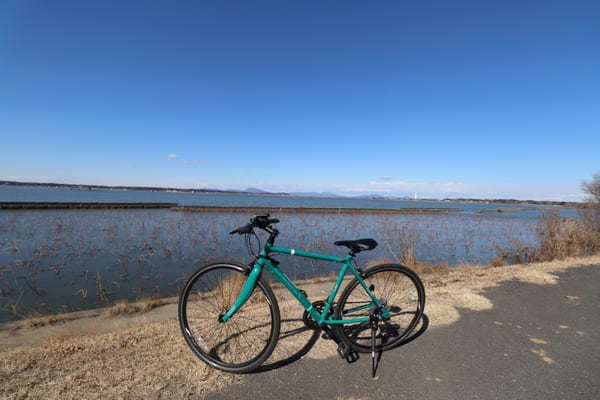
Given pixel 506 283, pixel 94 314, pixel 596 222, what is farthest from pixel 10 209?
pixel 596 222

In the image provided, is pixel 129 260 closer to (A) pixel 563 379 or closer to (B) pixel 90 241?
(B) pixel 90 241

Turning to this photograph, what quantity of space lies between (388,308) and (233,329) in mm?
2237

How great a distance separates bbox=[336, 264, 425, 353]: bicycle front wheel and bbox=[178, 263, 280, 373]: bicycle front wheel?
981 millimetres

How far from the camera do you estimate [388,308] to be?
3521 millimetres

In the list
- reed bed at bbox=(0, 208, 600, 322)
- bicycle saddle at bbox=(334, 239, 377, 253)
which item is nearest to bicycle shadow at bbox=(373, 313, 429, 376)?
bicycle saddle at bbox=(334, 239, 377, 253)

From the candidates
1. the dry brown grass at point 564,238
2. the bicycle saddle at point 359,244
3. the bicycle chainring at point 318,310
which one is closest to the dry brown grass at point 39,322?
the bicycle chainring at point 318,310

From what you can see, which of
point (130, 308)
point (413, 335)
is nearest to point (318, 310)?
point (413, 335)

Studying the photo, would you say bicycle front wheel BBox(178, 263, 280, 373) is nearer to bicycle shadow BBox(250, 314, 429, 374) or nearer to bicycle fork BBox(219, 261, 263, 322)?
bicycle fork BBox(219, 261, 263, 322)

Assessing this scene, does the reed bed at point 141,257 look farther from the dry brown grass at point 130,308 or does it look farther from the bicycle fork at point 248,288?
the bicycle fork at point 248,288

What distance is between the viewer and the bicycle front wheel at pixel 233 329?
280 centimetres

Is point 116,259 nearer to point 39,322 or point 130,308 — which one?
point 39,322

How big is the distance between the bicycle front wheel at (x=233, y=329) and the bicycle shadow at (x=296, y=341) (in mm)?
203

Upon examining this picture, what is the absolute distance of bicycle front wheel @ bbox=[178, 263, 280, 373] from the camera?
280 centimetres

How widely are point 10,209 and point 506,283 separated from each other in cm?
4227
